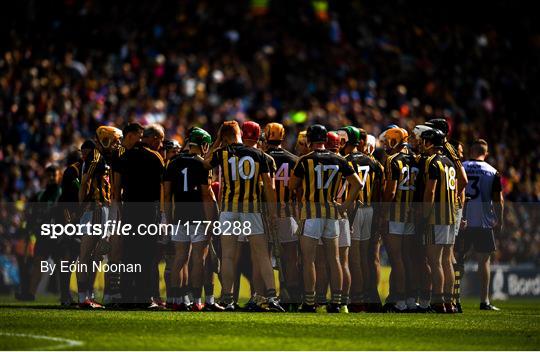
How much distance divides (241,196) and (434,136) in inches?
104

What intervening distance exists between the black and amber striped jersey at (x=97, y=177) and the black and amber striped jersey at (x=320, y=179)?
2.56 metres

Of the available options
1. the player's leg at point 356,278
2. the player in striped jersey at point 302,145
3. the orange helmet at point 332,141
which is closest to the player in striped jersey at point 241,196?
the orange helmet at point 332,141

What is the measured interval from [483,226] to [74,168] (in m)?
5.76

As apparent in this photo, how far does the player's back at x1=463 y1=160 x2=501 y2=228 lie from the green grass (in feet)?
6.76

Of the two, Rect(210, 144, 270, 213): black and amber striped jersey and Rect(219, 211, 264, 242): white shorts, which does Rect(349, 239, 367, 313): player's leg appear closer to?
Rect(219, 211, 264, 242): white shorts

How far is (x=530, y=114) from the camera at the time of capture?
34719 mm

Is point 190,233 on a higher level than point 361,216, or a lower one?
lower

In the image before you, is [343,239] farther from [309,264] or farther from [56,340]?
[56,340]

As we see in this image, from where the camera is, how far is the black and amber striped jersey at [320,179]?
16047mm

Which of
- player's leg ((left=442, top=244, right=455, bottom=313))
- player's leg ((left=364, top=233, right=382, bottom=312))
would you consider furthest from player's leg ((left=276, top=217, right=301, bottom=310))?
player's leg ((left=442, top=244, right=455, bottom=313))

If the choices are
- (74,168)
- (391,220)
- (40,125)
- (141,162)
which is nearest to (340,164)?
(391,220)

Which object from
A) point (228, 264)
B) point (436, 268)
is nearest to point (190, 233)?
point (228, 264)

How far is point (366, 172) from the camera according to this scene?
55.3ft

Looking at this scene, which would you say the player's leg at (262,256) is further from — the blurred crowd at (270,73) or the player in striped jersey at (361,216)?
the blurred crowd at (270,73)
